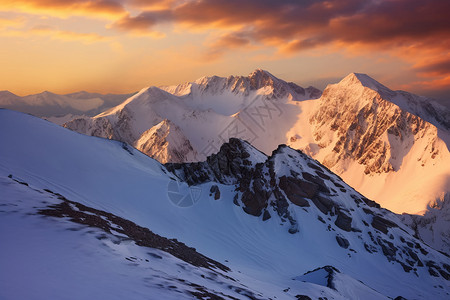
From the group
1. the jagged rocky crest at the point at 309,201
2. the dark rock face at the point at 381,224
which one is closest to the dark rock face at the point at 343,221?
the jagged rocky crest at the point at 309,201

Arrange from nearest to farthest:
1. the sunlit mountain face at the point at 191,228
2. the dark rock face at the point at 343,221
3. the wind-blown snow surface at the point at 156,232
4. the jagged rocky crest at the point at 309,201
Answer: the wind-blown snow surface at the point at 156,232 < the sunlit mountain face at the point at 191,228 < the jagged rocky crest at the point at 309,201 < the dark rock face at the point at 343,221

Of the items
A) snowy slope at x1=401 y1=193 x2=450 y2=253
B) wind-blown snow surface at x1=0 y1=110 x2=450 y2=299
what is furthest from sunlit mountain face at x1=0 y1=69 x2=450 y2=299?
snowy slope at x1=401 y1=193 x2=450 y2=253

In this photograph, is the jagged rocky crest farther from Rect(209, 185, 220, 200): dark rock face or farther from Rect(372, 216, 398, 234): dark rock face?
Rect(209, 185, 220, 200): dark rock face

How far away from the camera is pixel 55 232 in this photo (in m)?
17.3

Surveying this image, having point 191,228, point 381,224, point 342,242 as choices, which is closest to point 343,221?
point 342,242

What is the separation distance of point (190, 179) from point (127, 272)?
61577 mm

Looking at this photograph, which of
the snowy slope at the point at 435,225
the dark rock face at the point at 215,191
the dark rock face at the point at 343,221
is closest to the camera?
the dark rock face at the point at 343,221

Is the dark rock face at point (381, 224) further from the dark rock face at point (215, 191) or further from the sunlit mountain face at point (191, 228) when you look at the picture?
the dark rock face at point (215, 191)

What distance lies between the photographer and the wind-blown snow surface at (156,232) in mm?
14469

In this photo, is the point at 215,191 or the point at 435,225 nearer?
the point at 215,191

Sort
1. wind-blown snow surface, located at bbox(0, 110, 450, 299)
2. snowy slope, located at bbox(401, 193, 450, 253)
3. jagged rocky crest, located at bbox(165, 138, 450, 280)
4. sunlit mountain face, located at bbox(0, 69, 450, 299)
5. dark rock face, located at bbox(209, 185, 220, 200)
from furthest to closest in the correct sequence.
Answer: snowy slope, located at bbox(401, 193, 450, 253) → dark rock face, located at bbox(209, 185, 220, 200) → jagged rocky crest, located at bbox(165, 138, 450, 280) → sunlit mountain face, located at bbox(0, 69, 450, 299) → wind-blown snow surface, located at bbox(0, 110, 450, 299)

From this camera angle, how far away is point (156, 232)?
42844 mm

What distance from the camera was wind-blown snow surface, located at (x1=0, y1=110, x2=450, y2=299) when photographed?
14.5 meters

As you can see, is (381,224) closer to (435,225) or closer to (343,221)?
(343,221)
